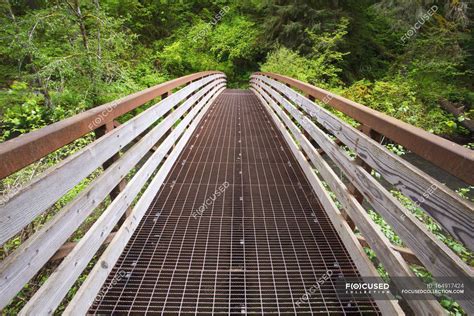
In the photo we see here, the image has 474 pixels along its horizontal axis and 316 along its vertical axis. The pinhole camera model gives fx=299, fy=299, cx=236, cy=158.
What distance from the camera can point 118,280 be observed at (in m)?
2.45

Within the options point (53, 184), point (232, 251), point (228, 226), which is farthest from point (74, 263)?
point (228, 226)

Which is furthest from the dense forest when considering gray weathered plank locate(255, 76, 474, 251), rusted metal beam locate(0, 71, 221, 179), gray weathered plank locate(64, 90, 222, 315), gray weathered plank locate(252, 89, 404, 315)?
rusted metal beam locate(0, 71, 221, 179)

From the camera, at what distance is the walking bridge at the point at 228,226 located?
1421 mm

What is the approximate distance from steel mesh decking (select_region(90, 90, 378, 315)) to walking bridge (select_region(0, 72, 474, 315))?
0.5 inches

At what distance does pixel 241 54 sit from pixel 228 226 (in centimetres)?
1987

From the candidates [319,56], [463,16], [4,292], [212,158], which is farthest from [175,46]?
[4,292]

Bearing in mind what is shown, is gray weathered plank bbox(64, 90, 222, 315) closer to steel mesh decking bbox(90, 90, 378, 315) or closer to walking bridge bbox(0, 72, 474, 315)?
walking bridge bbox(0, 72, 474, 315)

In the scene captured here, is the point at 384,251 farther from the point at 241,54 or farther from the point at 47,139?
the point at 241,54

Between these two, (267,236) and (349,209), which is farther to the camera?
(267,236)

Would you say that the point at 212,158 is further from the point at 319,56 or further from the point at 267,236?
the point at 319,56

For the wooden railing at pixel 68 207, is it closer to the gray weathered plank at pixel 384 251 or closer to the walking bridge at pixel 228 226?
the walking bridge at pixel 228 226

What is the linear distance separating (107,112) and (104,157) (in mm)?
375

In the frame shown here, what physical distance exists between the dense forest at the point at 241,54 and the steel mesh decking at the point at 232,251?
175 cm

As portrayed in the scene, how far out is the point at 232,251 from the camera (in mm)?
2828
